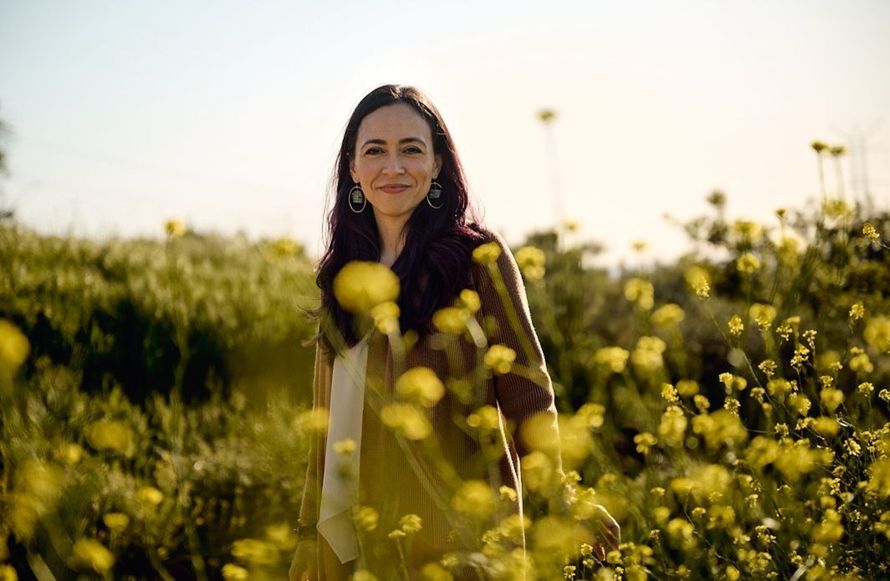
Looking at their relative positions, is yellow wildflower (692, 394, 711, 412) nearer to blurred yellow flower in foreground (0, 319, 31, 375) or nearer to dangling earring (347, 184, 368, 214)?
dangling earring (347, 184, 368, 214)

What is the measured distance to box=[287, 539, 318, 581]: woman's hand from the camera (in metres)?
2.56

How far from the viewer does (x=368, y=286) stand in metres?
2.12

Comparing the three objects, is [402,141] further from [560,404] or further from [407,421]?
[560,404]

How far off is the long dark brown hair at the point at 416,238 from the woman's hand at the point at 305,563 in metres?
0.65

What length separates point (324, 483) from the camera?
Result: 93.4 inches

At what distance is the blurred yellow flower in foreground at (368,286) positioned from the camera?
2.12 meters

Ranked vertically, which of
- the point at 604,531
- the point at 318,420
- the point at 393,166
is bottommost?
the point at 604,531

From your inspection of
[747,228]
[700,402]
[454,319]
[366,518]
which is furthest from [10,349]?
[747,228]

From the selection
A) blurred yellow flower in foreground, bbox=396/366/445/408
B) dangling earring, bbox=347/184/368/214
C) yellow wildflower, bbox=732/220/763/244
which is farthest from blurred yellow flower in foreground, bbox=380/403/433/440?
yellow wildflower, bbox=732/220/763/244

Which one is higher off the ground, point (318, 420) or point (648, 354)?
point (648, 354)

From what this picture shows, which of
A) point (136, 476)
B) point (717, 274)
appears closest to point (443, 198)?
point (136, 476)

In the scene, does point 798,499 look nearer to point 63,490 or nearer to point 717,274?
point 63,490

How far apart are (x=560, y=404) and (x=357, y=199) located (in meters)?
3.06

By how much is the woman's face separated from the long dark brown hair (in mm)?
51
